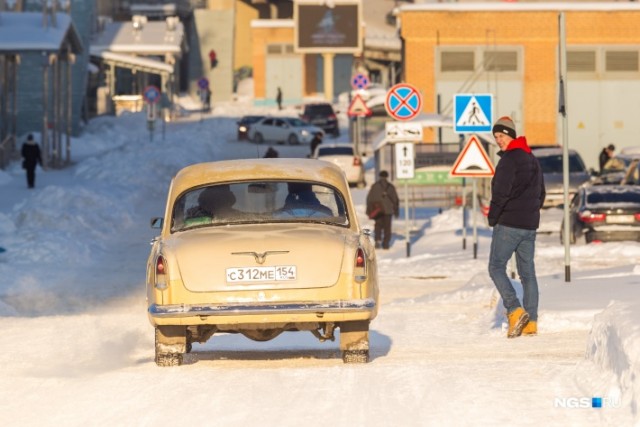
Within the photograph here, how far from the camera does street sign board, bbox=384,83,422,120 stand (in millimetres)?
29281

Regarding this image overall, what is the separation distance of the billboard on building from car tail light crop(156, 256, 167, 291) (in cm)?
8068

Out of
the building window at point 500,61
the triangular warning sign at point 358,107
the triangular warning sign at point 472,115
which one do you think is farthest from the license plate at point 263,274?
the building window at point 500,61

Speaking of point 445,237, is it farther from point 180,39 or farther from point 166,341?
point 180,39

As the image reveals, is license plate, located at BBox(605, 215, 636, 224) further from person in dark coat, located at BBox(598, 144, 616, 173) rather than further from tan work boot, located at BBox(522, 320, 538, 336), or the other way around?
person in dark coat, located at BBox(598, 144, 616, 173)

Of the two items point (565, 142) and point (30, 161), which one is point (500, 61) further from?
point (565, 142)

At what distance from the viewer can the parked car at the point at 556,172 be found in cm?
3849

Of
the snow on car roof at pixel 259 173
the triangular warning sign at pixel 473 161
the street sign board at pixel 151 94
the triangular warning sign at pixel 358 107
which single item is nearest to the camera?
the snow on car roof at pixel 259 173

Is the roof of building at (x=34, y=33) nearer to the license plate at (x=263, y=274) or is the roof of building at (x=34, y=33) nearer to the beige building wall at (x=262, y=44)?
the beige building wall at (x=262, y=44)

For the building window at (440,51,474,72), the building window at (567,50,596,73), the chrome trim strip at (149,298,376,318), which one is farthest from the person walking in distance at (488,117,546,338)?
the building window at (567,50,596,73)

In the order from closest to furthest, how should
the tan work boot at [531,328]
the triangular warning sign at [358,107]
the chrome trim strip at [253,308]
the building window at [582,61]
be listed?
the chrome trim strip at [253,308] < the tan work boot at [531,328] < the triangular warning sign at [358,107] < the building window at [582,61]

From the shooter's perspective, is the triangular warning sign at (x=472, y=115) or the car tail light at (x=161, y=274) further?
the triangular warning sign at (x=472, y=115)

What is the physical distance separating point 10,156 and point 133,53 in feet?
121

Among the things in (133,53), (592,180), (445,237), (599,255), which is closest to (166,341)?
(599,255)

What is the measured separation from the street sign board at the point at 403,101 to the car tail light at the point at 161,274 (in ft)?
58.3
